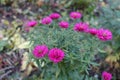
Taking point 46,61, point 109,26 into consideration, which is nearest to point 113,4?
point 109,26

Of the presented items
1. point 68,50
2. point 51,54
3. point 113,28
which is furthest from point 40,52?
point 113,28

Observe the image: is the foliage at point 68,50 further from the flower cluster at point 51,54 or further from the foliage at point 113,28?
the foliage at point 113,28

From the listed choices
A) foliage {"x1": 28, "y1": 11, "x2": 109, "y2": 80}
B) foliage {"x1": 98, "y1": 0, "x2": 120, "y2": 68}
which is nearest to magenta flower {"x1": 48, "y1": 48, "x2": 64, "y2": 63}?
foliage {"x1": 28, "y1": 11, "x2": 109, "y2": 80}

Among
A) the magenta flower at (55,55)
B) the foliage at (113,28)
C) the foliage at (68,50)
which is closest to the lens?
the magenta flower at (55,55)

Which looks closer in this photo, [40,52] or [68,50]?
[40,52]

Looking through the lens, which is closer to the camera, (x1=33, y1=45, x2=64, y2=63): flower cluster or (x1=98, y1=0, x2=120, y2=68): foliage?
(x1=33, y1=45, x2=64, y2=63): flower cluster

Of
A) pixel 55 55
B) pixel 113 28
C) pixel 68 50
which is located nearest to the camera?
pixel 55 55

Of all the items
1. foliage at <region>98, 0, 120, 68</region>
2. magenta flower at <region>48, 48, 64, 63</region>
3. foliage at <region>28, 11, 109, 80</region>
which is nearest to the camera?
magenta flower at <region>48, 48, 64, 63</region>

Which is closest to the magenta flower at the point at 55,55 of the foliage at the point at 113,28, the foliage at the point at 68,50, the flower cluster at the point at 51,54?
the flower cluster at the point at 51,54

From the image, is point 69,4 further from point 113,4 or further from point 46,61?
point 46,61

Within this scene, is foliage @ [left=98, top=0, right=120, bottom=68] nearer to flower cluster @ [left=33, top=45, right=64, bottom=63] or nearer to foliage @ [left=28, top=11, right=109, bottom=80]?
foliage @ [left=28, top=11, right=109, bottom=80]

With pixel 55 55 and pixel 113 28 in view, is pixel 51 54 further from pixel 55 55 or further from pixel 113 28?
pixel 113 28

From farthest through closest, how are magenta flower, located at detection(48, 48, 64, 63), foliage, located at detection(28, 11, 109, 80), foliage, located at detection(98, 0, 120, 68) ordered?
foliage, located at detection(98, 0, 120, 68) → foliage, located at detection(28, 11, 109, 80) → magenta flower, located at detection(48, 48, 64, 63)
